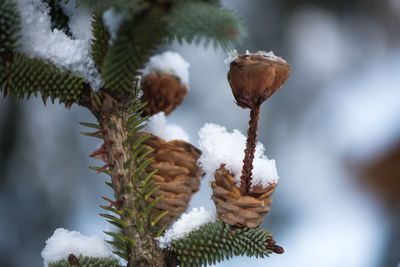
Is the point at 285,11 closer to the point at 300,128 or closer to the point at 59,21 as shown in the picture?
the point at 300,128

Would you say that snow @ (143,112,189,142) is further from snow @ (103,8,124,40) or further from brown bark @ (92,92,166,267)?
snow @ (103,8,124,40)

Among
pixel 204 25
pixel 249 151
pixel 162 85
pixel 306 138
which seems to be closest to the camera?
pixel 204 25

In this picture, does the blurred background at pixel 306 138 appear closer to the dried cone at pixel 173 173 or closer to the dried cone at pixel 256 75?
the dried cone at pixel 173 173

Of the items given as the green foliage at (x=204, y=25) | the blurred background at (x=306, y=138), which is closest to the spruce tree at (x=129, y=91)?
the green foliage at (x=204, y=25)

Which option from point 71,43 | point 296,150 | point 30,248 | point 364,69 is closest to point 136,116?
point 71,43

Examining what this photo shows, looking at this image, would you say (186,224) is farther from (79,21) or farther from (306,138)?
(306,138)

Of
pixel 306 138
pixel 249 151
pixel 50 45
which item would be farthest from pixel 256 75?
pixel 306 138
